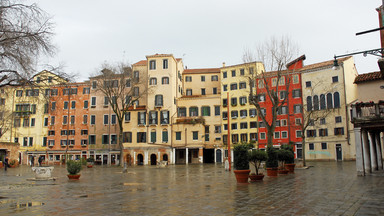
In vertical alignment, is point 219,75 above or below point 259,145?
above

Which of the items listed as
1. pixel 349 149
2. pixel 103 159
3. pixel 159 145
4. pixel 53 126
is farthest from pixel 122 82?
pixel 349 149

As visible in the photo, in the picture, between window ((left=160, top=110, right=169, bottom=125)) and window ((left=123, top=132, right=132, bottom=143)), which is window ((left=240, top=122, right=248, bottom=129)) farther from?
window ((left=123, top=132, right=132, bottom=143))

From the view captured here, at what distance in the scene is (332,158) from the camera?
5034cm

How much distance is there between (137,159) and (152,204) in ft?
160

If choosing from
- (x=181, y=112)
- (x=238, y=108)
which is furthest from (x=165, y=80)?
(x=238, y=108)

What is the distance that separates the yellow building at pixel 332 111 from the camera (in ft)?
162

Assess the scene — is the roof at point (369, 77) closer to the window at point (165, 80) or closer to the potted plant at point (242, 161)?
the potted plant at point (242, 161)

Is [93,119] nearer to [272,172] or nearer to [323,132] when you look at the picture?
[323,132]

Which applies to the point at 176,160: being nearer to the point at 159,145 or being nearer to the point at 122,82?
the point at 159,145

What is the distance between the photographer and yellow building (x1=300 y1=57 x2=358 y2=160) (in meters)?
49.4

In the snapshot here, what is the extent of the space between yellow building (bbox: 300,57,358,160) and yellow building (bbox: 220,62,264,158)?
29.6 feet

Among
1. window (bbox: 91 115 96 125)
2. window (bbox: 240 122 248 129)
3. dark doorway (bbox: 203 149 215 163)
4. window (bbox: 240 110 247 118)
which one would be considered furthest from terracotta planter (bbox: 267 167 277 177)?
window (bbox: 91 115 96 125)

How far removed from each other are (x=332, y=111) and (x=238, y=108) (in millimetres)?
15954

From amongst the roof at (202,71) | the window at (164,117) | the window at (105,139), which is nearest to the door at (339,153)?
the roof at (202,71)
